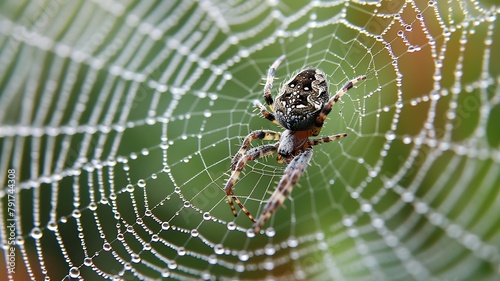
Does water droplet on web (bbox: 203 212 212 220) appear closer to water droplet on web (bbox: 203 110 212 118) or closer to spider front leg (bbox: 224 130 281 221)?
spider front leg (bbox: 224 130 281 221)

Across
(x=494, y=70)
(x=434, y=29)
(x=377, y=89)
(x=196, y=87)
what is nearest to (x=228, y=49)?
(x=196, y=87)

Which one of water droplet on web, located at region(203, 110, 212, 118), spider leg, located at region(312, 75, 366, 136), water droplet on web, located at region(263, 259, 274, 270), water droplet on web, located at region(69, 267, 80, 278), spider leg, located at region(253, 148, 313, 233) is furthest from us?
water droplet on web, located at region(203, 110, 212, 118)

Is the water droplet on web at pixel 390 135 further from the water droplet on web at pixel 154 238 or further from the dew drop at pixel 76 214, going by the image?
the dew drop at pixel 76 214

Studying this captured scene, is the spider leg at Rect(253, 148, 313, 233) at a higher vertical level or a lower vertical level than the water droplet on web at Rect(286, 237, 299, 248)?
higher

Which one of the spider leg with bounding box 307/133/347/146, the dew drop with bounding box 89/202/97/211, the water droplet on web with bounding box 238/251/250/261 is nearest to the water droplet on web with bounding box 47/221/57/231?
the dew drop with bounding box 89/202/97/211

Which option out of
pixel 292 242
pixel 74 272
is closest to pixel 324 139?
pixel 292 242

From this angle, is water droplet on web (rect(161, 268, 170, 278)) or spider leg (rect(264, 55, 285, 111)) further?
spider leg (rect(264, 55, 285, 111))

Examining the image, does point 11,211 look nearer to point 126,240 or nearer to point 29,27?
point 126,240
